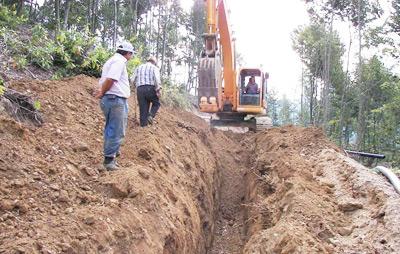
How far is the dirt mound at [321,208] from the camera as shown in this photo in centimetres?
463

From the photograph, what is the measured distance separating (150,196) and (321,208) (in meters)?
2.20

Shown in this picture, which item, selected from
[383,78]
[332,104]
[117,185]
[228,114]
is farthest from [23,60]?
[332,104]

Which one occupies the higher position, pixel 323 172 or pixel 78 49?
pixel 78 49

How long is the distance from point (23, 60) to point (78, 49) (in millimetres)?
1702

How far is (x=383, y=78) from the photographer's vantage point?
2733 centimetres

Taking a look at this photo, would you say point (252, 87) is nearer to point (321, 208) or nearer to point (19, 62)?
point (19, 62)

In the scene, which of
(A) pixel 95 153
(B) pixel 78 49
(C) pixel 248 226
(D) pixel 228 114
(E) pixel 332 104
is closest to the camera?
(A) pixel 95 153

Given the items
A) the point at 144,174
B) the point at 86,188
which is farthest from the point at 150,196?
the point at 86,188

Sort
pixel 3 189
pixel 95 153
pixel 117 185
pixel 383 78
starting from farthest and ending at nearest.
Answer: pixel 383 78 → pixel 95 153 → pixel 117 185 → pixel 3 189

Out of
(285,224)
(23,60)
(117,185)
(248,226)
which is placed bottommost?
(248,226)

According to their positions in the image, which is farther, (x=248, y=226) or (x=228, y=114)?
(x=228, y=114)

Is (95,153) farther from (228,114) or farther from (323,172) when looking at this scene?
(228,114)

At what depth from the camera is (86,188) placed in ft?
15.6

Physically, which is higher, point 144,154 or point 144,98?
point 144,98
